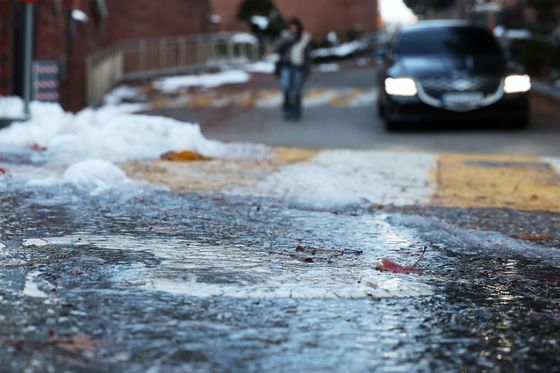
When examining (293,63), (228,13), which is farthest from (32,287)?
(228,13)

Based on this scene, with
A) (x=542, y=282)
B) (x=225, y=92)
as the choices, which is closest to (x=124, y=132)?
(x=542, y=282)

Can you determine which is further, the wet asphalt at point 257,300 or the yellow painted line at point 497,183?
the yellow painted line at point 497,183

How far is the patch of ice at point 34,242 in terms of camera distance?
590cm

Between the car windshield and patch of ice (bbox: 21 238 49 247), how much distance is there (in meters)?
11.2

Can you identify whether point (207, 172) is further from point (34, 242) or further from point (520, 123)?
point (520, 123)

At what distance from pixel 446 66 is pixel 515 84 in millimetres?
1016

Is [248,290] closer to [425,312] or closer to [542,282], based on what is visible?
Result: [425,312]

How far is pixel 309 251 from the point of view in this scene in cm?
610

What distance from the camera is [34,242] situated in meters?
6.00

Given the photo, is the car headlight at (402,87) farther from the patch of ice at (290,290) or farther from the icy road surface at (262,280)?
the patch of ice at (290,290)

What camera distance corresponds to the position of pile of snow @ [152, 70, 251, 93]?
2708 cm

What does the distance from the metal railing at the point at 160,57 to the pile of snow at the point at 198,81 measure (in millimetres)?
897

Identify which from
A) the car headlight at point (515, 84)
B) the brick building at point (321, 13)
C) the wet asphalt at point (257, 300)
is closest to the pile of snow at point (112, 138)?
the wet asphalt at point (257, 300)

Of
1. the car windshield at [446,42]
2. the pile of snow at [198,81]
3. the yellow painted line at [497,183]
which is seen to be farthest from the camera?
the pile of snow at [198,81]
